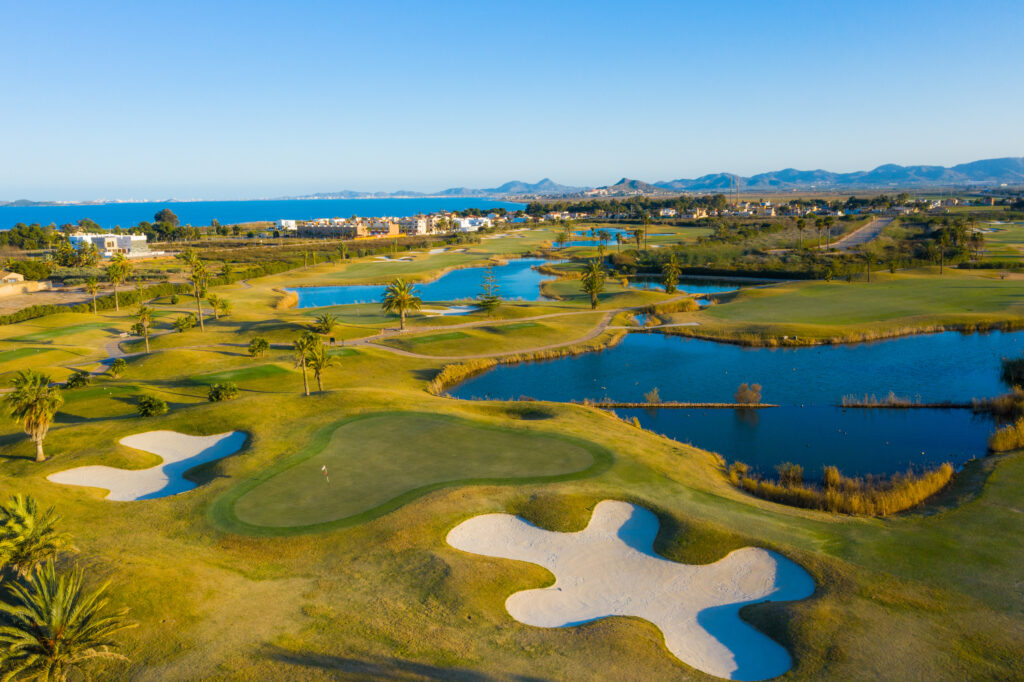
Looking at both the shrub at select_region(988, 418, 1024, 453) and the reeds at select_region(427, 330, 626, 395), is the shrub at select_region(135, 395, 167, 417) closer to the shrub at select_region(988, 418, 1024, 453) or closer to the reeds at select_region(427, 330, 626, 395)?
the reeds at select_region(427, 330, 626, 395)

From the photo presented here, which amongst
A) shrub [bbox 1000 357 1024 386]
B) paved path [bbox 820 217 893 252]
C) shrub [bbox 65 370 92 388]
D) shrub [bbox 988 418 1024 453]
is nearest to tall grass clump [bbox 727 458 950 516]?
shrub [bbox 988 418 1024 453]

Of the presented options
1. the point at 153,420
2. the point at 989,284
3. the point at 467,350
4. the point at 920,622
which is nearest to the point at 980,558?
the point at 920,622

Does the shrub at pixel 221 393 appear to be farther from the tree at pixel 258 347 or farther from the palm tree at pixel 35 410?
the tree at pixel 258 347

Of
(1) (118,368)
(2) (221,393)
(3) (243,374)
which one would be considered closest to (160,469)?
(2) (221,393)

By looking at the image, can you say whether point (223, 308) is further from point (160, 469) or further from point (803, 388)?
point (803, 388)

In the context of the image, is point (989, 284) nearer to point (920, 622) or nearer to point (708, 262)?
point (708, 262)
